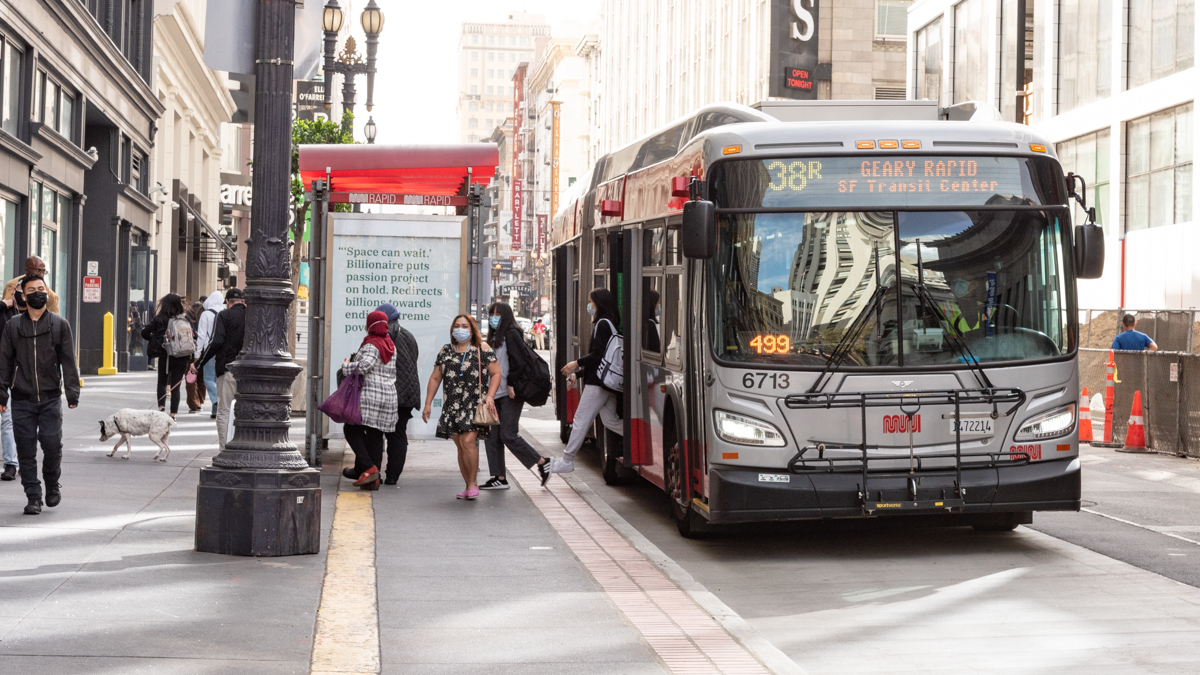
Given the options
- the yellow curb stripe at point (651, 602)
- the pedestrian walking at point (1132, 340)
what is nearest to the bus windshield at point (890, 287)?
the yellow curb stripe at point (651, 602)

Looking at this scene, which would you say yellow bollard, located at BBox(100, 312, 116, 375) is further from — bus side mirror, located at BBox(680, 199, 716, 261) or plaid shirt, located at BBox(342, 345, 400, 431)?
bus side mirror, located at BBox(680, 199, 716, 261)

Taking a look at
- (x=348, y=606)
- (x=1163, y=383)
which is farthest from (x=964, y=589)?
(x=1163, y=383)

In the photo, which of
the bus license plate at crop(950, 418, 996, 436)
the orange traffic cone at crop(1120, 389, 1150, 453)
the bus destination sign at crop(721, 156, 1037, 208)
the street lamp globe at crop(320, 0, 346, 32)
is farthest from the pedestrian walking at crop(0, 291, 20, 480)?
the orange traffic cone at crop(1120, 389, 1150, 453)

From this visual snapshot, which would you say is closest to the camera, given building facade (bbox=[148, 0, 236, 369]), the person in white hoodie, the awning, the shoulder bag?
the shoulder bag

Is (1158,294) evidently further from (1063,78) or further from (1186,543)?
(1186,543)

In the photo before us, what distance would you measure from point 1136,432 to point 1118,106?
508 inches

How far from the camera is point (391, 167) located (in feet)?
48.6

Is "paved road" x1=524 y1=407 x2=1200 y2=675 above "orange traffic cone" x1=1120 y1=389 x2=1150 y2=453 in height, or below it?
below

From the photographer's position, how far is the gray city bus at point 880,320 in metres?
9.37

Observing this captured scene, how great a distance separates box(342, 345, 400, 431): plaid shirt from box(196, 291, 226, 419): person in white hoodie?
278 inches

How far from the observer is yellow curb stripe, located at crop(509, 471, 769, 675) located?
6383mm

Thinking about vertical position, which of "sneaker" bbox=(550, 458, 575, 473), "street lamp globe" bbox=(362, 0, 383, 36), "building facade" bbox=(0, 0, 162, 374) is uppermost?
"street lamp globe" bbox=(362, 0, 383, 36)

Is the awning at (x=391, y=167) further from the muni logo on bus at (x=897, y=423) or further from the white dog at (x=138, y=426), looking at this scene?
the muni logo on bus at (x=897, y=423)

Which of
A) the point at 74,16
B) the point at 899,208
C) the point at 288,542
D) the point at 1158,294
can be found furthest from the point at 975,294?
the point at 74,16
